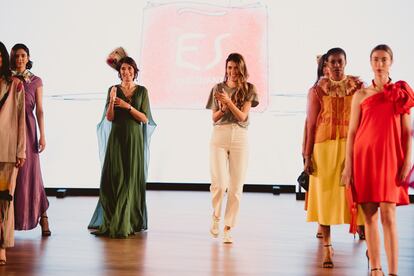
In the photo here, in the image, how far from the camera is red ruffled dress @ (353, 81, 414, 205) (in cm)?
357

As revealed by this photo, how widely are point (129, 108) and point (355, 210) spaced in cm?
211

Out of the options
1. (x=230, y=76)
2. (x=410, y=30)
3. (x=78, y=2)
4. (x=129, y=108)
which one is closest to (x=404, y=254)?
(x=230, y=76)

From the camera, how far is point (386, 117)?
3615 millimetres

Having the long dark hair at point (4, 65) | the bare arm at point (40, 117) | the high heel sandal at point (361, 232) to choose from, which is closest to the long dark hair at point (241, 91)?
the high heel sandal at point (361, 232)

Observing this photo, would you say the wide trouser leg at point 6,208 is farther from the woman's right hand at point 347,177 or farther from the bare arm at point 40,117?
the woman's right hand at point 347,177

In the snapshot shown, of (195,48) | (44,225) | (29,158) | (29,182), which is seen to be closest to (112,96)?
(29,158)

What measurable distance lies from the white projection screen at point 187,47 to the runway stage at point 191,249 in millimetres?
1650

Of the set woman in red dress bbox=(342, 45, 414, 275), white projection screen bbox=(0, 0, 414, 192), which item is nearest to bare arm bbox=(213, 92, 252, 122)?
woman in red dress bbox=(342, 45, 414, 275)

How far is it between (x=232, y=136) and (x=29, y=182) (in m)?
1.46

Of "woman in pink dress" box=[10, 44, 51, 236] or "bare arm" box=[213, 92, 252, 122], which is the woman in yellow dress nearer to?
"bare arm" box=[213, 92, 252, 122]

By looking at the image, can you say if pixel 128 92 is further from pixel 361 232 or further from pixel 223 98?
pixel 361 232

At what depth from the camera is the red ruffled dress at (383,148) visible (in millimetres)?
3574

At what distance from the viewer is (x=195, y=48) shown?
8.21m

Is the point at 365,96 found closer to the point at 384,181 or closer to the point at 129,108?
the point at 384,181
